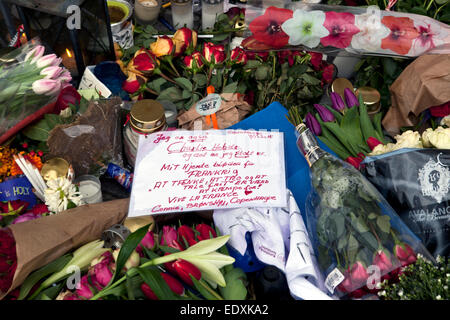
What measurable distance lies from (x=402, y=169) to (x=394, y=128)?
41cm

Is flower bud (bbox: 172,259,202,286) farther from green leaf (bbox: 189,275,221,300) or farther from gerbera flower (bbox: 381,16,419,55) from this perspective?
→ gerbera flower (bbox: 381,16,419,55)

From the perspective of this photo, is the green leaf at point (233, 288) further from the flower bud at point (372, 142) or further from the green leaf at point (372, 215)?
the flower bud at point (372, 142)

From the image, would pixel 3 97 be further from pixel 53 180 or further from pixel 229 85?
pixel 229 85

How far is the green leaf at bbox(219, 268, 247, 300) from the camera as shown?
63 cm

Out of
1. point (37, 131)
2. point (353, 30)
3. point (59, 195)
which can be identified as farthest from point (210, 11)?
point (59, 195)

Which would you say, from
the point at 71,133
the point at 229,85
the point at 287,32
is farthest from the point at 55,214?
the point at 287,32

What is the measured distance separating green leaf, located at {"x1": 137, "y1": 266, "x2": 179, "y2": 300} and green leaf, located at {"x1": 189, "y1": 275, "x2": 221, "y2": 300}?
1.5 inches

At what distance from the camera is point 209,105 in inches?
43.0

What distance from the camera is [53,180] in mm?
809

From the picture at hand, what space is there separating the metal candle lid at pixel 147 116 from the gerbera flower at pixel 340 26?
1.80ft

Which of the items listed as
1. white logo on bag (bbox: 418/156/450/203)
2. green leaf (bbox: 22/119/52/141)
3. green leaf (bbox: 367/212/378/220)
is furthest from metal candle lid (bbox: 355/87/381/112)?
green leaf (bbox: 22/119/52/141)

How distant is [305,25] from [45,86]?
73 centimetres

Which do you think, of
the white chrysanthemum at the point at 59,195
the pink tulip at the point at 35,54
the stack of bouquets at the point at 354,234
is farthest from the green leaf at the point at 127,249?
the pink tulip at the point at 35,54

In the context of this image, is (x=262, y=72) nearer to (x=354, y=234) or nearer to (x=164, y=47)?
(x=164, y=47)
